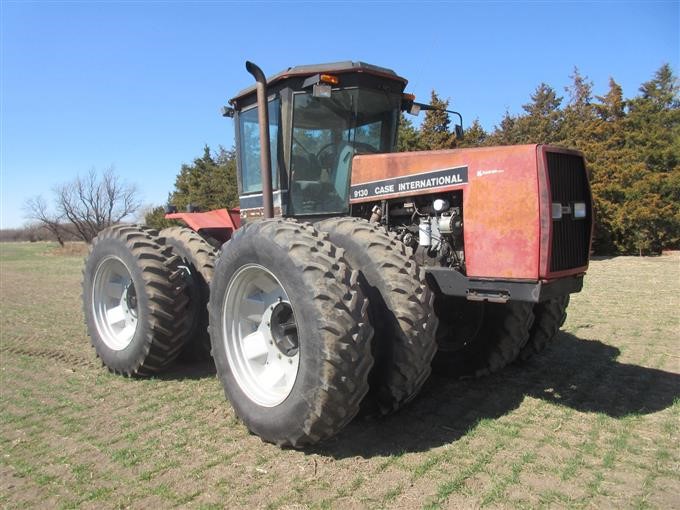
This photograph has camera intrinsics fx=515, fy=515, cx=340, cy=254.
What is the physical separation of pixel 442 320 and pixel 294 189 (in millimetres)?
1758

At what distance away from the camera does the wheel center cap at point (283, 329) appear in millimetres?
3557

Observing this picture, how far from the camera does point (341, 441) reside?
333 cm

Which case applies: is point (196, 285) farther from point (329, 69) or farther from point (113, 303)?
point (329, 69)

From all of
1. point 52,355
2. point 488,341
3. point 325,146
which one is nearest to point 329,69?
point 325,146

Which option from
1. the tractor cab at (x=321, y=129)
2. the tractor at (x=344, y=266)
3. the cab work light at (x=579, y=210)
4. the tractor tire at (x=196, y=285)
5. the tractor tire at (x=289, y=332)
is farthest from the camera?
the tractor tire at (x=196, y=285)

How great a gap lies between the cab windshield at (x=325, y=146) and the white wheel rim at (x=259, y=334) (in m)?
1.09

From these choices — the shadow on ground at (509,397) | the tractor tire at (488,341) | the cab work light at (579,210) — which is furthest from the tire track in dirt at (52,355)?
the cab work light at (579,210)

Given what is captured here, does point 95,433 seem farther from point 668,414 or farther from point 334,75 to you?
point 668,414

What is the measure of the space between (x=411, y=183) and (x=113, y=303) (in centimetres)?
344

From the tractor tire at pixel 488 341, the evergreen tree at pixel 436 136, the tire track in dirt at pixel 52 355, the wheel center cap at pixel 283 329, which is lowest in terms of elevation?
the tire track in dirt at pixel 52 355

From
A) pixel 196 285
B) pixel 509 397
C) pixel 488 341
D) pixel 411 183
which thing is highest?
pixel 411 183

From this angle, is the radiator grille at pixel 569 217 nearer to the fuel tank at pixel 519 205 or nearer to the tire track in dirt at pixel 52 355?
the fuel tank at pixel 519 205

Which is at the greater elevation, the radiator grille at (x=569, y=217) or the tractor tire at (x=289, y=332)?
the radiator grille at (x=569, y=217)

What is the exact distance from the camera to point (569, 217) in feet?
11.5
